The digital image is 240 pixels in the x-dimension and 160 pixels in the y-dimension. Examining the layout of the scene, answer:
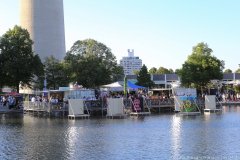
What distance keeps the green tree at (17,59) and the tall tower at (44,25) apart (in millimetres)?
53612

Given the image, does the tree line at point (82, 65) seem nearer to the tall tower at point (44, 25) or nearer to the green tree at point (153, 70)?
the tall tower at point (44, 25)

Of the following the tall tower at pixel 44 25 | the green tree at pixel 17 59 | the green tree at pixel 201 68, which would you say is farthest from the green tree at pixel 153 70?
the green tree at pixel 17 59

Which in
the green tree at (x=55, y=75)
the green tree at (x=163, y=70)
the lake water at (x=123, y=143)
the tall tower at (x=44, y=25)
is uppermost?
the tall tower at (x=44, y=25)

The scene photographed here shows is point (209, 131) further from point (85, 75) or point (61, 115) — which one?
point (85, 75)

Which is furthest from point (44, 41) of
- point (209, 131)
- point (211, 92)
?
point (209, 131)

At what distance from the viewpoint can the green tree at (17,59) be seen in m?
59.5

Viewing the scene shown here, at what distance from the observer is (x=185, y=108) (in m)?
40.9

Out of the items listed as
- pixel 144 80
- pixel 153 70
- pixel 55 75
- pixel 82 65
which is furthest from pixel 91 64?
pixel 153 70

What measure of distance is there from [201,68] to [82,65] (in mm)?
20920

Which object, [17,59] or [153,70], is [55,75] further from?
[153,70]

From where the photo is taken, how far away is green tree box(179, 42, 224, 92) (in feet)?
253

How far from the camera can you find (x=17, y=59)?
6006 cm

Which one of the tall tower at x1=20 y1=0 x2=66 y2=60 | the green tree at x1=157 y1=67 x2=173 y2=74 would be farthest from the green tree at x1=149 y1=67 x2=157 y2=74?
the tall tower at x1=20 y1=0 x2=66 y2=60

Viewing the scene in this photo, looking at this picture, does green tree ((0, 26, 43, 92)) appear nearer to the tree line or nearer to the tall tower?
the tree line
